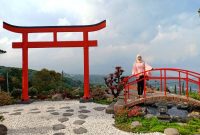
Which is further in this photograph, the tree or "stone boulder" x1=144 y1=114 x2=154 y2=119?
the tree

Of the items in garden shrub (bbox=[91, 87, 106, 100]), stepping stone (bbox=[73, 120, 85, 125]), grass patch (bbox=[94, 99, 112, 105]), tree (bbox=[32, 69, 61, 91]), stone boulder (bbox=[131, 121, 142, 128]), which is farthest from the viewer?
tree (bbox=[32, 69, 61, 91])

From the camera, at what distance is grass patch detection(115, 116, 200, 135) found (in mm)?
9750

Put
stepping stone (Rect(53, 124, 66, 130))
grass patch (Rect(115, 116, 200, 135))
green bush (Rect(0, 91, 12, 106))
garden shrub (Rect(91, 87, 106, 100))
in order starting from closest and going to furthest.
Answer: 1. grass patch (Rect(115, 116, 200, 135))
2. stepping stone (Rect(53, 124, 66, 130))
3. garden shrub (Rect(91, 87, 106, 100))
4. green bush (Rect(0, 91, 12, 106))

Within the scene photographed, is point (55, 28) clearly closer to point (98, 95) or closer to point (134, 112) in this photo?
point (98, 95)

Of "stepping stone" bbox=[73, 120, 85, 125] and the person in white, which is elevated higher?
the person in white

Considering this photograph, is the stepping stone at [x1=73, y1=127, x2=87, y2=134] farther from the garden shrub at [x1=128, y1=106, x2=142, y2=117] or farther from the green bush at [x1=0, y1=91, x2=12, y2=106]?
the green bush at [x1=0, y1=91, x2=12, y2=106]

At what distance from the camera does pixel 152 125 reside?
1033cm

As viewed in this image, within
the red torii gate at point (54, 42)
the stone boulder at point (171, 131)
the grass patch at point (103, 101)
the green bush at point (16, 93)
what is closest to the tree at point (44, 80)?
the green bush at point (16, 93)

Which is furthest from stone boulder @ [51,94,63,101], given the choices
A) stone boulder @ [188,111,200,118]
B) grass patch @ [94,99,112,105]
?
stone boulder @ [188,111,200,118]

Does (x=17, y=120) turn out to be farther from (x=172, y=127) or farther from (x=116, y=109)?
(x=172, y=127)

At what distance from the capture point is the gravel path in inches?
407

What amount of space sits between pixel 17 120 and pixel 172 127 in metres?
5.98

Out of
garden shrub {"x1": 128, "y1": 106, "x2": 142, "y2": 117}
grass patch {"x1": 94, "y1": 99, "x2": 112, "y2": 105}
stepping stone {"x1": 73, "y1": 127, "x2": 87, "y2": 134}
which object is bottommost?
stepping stone {"x1": 73, "y1": 127, "x2": 87, "y2": 134}

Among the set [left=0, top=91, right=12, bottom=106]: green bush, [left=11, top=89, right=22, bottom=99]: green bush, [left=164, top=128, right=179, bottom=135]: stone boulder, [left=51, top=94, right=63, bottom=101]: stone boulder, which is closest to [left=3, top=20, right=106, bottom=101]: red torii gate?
[left=0, top=91, right=12, bottom=106]: green bush
